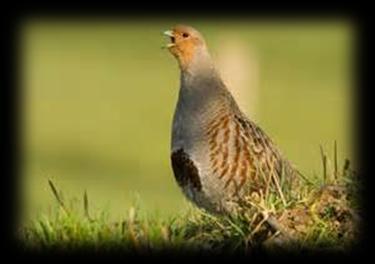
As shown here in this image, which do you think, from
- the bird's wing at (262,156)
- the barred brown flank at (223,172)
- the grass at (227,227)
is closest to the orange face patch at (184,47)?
the bird's wing at (262,156)

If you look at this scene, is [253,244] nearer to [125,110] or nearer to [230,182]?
[230,182]

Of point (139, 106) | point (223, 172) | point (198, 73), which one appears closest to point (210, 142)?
point (223, 172)

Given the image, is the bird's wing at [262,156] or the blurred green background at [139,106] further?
the blurred green background at [139,106]

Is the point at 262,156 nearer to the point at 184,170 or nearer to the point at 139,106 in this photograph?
the point at 184,170

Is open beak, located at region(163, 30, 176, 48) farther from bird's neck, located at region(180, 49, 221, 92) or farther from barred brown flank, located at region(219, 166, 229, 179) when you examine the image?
barred brown flank, located at region(219, 166, 229, 179)

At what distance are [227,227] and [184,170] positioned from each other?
865 mm

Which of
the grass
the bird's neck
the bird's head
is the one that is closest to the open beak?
the bird's head

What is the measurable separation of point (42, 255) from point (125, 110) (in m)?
24.9

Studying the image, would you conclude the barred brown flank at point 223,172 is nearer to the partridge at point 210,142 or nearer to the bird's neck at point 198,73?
the partridge at point 210,142

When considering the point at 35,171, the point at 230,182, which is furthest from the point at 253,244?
the point at 35,171

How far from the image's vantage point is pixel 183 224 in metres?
5.07

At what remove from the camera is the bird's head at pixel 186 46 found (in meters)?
5.88

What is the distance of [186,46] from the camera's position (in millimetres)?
5883

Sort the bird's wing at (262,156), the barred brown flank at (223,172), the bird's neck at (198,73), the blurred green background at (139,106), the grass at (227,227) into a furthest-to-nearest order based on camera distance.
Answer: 1. the blurred green background at (139,106)
2. the bird's neck at (198,73)
3. the barred brown flank at (223,172)
4. the bird's wing at (262,156)
5. the grass at (227,227)
